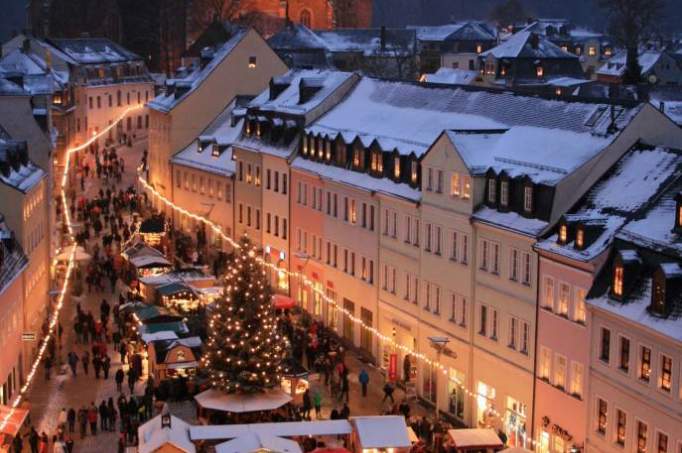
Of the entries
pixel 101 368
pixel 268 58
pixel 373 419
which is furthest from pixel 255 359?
pixel 268 58

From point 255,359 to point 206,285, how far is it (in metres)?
18.1

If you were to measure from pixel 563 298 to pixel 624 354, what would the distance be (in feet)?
13.4

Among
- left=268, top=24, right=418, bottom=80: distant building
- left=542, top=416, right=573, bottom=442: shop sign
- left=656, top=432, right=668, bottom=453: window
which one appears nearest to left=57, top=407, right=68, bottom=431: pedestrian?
left=542, top=416, right=573, bottom=442: shop sign

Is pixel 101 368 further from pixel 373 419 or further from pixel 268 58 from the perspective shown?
pixel 268 58

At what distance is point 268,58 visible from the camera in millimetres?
89375

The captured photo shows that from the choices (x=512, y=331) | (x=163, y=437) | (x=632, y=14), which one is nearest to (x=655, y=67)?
(x=632, y=14)

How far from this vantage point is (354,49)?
155625mm

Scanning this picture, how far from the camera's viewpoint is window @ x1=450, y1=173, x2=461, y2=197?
51125 millimetres

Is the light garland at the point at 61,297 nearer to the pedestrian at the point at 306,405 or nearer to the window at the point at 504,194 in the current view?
the pedestrian at the point at 306,405

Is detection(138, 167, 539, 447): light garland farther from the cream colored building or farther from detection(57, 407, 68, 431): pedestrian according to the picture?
detection(57, 407, 68, 431): pedestrian

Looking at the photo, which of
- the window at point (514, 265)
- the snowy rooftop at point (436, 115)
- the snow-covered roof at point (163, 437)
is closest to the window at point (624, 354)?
the window at point (514, 265)

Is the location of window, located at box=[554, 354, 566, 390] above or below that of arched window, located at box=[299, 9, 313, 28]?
below

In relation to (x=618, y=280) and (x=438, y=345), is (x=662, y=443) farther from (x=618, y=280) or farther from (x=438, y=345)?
(x=438, y=345)

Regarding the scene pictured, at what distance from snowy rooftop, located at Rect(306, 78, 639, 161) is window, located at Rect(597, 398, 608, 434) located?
353 inches
